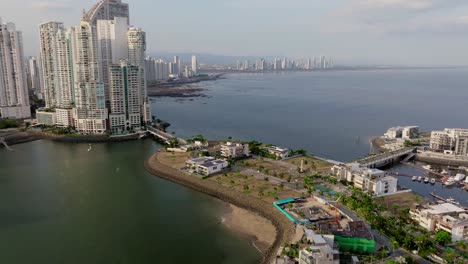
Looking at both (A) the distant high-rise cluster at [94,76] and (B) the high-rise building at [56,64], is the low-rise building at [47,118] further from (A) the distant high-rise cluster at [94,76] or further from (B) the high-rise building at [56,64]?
(B) the high-rise building at [56,64]

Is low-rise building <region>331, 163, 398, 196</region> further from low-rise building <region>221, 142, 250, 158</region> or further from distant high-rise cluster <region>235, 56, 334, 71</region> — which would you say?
distant high-rise cluster <region>235, 56, 334, 71</region>

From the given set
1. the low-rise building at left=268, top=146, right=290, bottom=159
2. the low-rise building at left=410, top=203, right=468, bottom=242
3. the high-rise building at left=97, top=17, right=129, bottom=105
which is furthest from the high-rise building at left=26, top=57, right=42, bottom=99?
the low-rise building at left=410, top=203, right=468, bottom=242

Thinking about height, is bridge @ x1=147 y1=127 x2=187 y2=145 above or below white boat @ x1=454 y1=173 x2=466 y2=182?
above

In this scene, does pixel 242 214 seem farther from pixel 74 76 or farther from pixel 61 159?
pixel 74 76

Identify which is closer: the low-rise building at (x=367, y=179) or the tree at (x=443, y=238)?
the tree at (x=443, y=238)

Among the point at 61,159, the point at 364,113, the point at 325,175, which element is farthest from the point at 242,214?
the point at 364,113

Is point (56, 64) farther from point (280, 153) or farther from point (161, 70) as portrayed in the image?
point (161, 70)

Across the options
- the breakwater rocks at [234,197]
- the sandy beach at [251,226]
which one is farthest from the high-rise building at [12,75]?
the sandy beach at [251,226]

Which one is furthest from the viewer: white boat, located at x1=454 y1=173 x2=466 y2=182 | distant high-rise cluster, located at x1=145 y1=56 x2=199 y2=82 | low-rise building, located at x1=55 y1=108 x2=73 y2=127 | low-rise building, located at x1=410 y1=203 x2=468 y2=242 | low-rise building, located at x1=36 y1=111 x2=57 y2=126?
distant high-rise cluster, located at x1=145 y1=56 x2=199 y2=82
